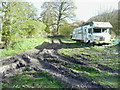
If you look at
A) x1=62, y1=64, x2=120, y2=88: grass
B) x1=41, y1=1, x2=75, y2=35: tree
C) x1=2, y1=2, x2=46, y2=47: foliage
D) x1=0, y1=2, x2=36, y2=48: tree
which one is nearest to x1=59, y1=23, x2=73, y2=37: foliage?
x1=41, y1=1, x2=75, y2=35: tree

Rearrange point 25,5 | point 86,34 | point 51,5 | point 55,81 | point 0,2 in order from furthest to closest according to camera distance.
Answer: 1. point 51,5
2. point 86,34
3. point 25,5
4. point 0,2
5. point 55,81

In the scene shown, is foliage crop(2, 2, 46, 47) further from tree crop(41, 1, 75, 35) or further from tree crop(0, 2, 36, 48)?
tree crop(41, 1, 75, 35)

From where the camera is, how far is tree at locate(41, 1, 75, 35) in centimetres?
2488

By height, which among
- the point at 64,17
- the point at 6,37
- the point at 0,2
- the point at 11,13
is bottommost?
the point at 6,37

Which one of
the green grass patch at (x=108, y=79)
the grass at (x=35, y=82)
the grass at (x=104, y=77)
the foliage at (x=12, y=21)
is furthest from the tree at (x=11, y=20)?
the green grass patch at (x=108, y=79)

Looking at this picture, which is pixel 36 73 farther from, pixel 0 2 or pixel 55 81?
pixel 0 2

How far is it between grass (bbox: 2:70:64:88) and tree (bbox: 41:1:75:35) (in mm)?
22177

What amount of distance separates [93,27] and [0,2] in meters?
8.92

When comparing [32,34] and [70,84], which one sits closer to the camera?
[70,84]

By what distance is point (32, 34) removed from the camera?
1883 centimetres

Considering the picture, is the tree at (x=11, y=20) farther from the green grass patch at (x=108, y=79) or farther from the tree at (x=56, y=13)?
the tree at (x=56, y=13)

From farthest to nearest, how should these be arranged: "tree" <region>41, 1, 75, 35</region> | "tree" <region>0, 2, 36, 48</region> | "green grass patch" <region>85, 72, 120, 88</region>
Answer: "tree" <region>41, 1, 75, 35</region> → "tree" <region>0, 2, 36, 48</region> → "green grass patch" <region>85, 72, 120, 88</region>

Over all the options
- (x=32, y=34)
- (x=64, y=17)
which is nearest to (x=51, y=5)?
(x=64, y=17)

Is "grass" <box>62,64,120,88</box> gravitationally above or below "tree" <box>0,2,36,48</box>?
below
